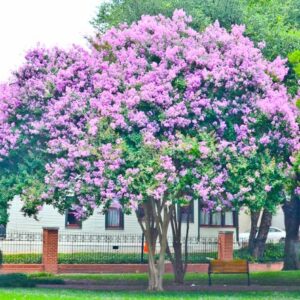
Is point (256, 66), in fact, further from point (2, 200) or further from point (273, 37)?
point (2, 200)

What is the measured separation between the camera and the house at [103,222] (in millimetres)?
43719

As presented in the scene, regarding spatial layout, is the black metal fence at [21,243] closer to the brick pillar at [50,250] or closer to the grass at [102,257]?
the grass at [102,257]

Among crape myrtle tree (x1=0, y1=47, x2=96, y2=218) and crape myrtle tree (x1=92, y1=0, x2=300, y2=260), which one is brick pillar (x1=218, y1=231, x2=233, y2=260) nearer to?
crape myrtle tree (x1=92, y1=0, x2=300, y2=260)

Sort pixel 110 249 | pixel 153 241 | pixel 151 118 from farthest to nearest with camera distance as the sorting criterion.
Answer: pixel 110 249
pixel 153 241
pixel 151 118

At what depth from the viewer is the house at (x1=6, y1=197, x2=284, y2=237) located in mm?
43719

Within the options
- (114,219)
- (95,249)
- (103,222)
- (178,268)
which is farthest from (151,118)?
(114,219)

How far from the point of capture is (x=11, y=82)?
2686cm

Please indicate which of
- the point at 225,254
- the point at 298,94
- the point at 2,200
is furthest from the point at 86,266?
the point at 298,94

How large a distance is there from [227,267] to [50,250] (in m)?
10.5

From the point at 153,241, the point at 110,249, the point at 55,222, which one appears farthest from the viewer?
the point at 55,222

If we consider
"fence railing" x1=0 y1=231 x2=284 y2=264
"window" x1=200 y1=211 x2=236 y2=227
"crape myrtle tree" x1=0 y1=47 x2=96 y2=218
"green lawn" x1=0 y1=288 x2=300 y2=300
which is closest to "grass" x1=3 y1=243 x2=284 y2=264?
"fence railing" x1=0 y1=231 x2=284 y2=264

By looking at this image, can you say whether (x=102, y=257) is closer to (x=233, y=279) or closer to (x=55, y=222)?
(x=55, y=222)

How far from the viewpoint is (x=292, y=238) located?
35938mm

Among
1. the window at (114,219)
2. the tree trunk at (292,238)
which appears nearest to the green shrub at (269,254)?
the tree trunk at (292,238)
